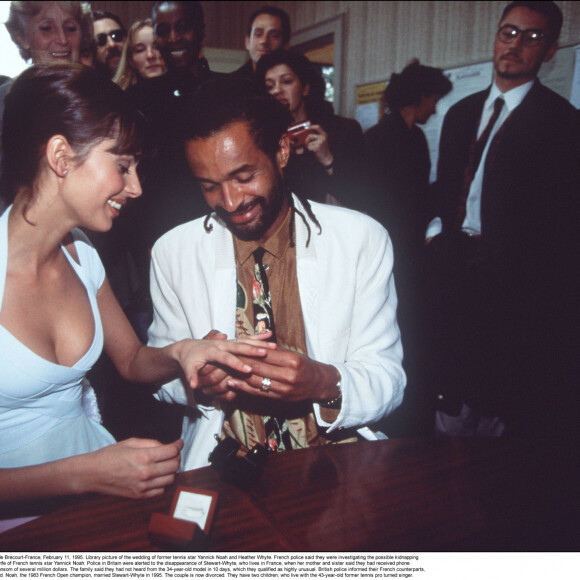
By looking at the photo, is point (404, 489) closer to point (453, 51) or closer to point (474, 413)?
point (474, 413)

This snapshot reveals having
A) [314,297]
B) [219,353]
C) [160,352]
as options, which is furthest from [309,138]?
[219,353]

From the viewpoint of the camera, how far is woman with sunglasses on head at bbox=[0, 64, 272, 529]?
132cm

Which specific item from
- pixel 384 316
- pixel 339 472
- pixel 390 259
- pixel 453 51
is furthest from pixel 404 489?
pixel 453 51

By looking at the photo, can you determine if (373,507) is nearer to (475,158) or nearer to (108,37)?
(475,158)

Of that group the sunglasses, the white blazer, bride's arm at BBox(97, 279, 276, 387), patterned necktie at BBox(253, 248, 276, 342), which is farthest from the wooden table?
the sunglasses

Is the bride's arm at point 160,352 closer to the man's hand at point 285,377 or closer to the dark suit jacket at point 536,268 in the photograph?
the man's hand at point 285,377

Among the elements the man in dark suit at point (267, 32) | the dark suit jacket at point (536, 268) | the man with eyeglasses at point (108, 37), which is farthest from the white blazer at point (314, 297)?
the man with eyeglasses at point (108, 37)

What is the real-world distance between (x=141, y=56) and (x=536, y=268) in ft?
8.66

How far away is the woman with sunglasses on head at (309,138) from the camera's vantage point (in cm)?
262

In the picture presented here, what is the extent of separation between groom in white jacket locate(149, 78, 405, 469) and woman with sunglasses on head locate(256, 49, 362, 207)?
0.68 m

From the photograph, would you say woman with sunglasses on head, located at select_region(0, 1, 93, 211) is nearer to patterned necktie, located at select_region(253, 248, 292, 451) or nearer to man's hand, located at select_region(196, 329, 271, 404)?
patterned necktie, located at select_region(253, 248, 292, 451)

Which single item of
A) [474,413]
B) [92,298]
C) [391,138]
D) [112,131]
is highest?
[112,131]

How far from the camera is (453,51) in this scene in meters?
4.21

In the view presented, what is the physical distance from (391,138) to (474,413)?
1901 millimetres
